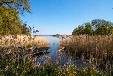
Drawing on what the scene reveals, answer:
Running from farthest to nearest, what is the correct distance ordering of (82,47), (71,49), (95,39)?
(71,49) → (82,47) → (95,39)

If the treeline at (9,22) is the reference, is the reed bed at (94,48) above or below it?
below

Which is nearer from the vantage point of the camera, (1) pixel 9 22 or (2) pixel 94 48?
(2) pixel 94 48

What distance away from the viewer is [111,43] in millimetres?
16172

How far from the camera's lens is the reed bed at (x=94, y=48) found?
14.6m

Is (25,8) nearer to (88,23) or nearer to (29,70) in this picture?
(29,70)

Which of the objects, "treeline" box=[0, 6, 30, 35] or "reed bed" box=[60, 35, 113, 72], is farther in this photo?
"treeline" box=[0, 6, 30, 35]

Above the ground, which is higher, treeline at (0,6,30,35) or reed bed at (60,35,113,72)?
treeline at (0,6,30,35)

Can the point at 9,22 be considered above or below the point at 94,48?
above

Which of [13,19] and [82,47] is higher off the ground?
[13,19]

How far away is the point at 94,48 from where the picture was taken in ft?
55.6

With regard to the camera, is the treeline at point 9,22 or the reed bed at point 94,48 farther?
the treeline at point 9,22

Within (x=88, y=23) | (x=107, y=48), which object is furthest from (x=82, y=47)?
(x=88, y=23)

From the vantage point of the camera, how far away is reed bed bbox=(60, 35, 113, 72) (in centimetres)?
1464

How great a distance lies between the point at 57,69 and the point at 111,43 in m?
8.13
